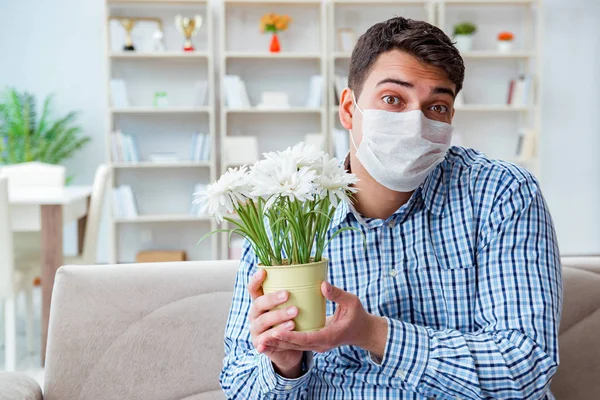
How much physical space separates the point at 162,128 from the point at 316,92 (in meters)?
1.29

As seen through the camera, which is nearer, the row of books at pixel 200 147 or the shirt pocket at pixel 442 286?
the shirt pocket at pixel 442 286

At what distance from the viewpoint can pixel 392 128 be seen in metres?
1.18

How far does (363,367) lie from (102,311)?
0.54m

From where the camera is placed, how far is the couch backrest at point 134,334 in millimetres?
1309

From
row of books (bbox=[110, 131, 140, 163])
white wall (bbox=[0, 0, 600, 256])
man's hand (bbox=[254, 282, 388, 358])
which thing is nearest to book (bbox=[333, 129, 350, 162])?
row of books (bbox=[110, 131, 140, 163])

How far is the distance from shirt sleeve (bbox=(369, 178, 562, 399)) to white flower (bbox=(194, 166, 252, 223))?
1.00ft

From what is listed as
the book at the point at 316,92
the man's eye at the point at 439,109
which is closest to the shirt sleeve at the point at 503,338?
the man's eye at the point at 439,109

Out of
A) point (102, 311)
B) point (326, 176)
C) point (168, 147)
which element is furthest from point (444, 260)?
point (168, 147)

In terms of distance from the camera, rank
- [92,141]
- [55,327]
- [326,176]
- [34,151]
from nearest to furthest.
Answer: [326,176] → [55,327] → [34,151] → [92,141]

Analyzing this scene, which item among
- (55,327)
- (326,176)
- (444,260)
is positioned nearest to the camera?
(326,176)

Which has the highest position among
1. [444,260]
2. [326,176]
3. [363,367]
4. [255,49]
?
[255,49]

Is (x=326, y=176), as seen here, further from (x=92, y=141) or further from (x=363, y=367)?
(x=92, y=141)

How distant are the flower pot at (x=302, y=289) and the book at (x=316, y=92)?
14.3 ft

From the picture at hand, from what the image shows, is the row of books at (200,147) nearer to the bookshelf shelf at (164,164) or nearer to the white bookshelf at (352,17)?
the bookshelf shelf at (164,164)
